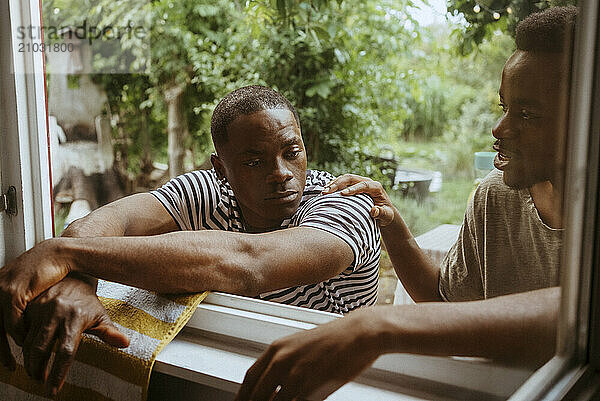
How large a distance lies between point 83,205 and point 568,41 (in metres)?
0.75

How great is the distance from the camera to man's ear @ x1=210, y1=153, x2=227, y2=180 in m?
0.80

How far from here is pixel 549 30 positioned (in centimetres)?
50

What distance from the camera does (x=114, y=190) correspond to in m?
0.99

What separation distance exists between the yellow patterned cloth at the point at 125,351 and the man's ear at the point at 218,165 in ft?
0.67

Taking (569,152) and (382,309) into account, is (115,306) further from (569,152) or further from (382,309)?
(569,152)

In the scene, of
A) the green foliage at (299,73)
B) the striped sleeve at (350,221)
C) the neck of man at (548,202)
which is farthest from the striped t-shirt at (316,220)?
the neck of man at (548,202)

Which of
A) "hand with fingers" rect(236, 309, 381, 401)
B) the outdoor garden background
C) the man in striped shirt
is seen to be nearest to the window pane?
the outdoor garden background

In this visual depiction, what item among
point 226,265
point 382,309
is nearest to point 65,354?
point 226,265

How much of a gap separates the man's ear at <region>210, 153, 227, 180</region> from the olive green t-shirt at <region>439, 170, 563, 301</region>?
0.32 m

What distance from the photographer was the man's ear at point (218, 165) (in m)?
0.80

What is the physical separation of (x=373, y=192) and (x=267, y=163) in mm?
145

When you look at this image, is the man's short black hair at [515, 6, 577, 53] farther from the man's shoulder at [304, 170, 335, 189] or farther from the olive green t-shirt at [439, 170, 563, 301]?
the man's shoulder at [304, 170, 335, 189]

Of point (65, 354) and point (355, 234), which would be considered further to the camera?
point (355, 234)

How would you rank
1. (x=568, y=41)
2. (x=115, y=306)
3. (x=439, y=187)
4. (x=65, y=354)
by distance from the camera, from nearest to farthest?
(x=568, y=41)
(x=65, y=354)
(x=115, y=306)
(x=439, y=187)
